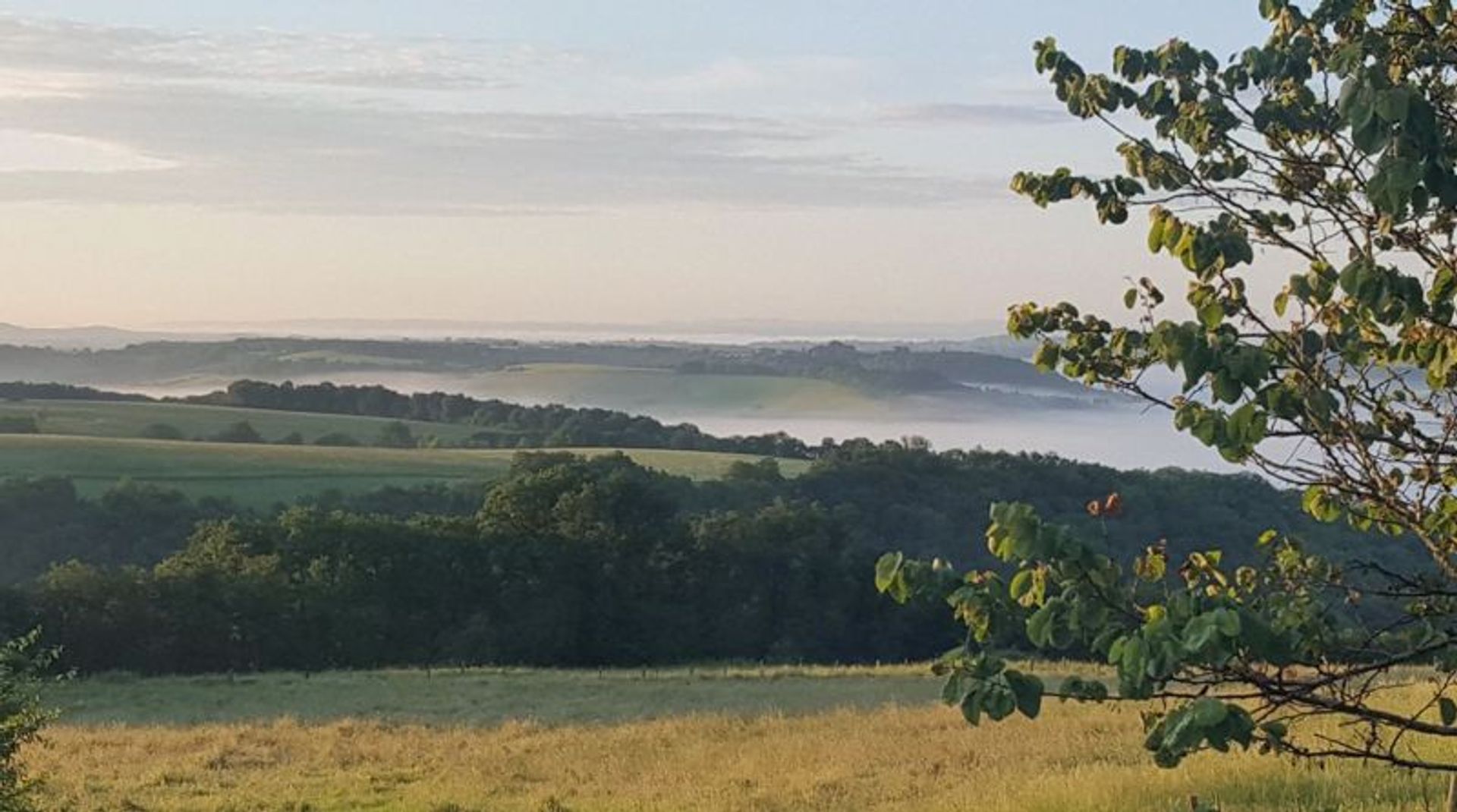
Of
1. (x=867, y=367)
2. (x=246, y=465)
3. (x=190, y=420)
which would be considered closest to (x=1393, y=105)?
(x=246, y=465)

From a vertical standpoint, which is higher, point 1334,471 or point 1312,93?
point 1312,93

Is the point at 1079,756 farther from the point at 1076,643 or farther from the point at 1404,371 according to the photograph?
the point at 1076,643

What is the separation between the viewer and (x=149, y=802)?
16391 mm

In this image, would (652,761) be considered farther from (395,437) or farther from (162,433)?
(395,437)

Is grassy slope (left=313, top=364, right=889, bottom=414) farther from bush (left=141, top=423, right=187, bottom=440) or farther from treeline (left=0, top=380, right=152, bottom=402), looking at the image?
bush (left=141, top=423, right=187, bottom=440)

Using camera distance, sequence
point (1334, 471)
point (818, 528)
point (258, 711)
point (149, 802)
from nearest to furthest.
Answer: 1. point (1334, 471)
2. point (149, 802)
3. point (258, 711)
4. point (818, 528)

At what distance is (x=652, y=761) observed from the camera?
19328 mm

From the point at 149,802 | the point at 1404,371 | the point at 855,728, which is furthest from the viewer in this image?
the point at 855,728

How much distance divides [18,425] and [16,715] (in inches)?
3900

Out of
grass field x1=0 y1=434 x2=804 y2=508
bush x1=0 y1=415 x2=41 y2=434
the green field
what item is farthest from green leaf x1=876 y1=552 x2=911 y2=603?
bush x1=0 y1=415 x2=41 y2=434

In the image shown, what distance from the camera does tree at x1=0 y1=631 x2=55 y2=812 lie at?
10.7 m

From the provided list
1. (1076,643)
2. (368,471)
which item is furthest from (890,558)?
(368,471)

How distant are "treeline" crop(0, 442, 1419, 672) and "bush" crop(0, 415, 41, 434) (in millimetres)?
28037

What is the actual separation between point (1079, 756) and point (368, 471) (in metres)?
75.7
